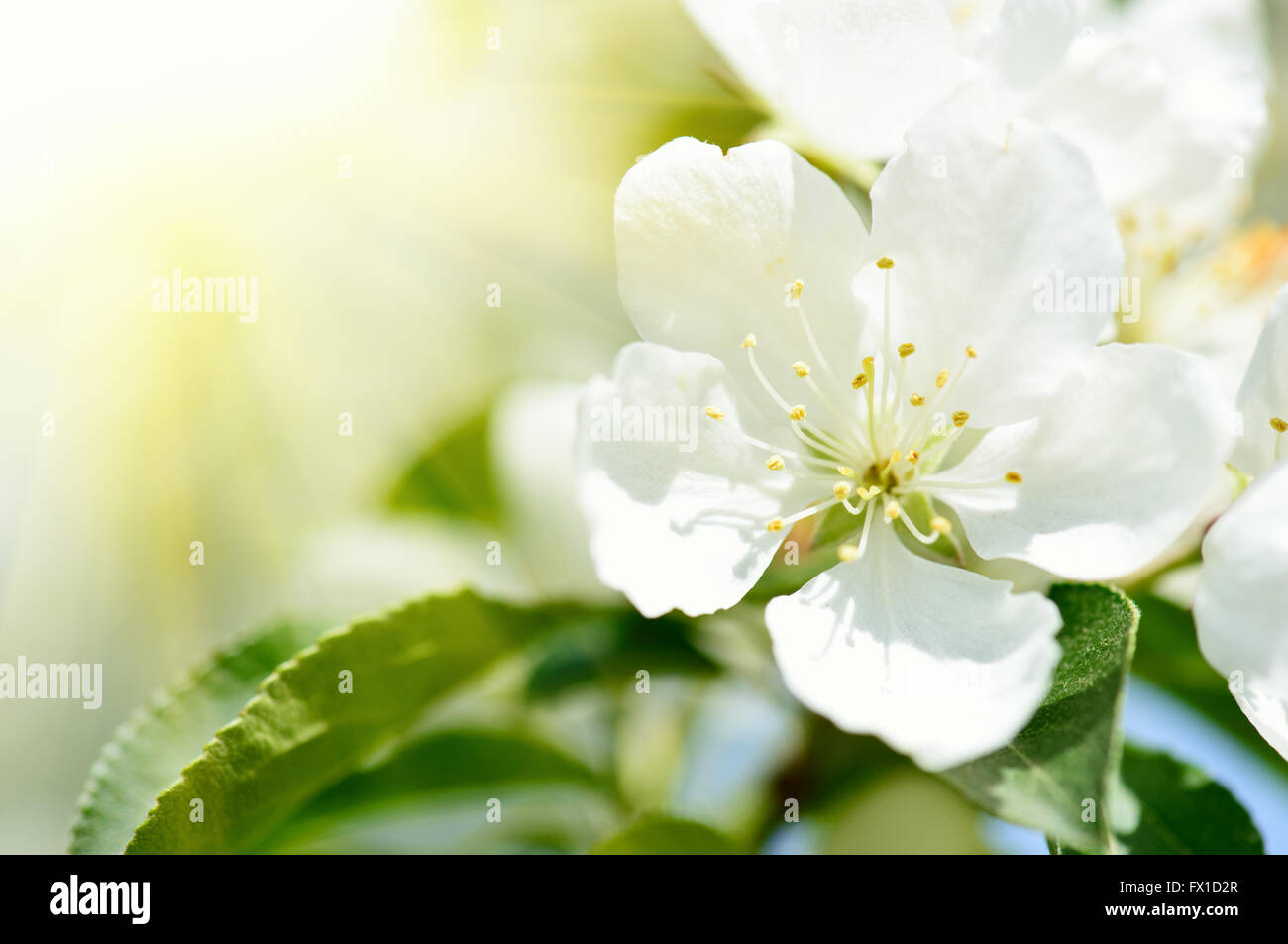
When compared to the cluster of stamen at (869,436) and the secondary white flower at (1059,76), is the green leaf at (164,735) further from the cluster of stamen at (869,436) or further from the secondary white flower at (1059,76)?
the secondary white flower at (1059,76)

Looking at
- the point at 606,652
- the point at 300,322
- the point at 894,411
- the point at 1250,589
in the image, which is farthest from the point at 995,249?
the point at 300,322

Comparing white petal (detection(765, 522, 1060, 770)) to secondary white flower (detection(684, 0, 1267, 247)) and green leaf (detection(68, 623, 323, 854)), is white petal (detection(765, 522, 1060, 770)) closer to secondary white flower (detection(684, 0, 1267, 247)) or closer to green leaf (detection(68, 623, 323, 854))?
secondary white flower (detection(684, 0, 1267, 247))

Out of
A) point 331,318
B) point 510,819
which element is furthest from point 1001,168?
point 331,318

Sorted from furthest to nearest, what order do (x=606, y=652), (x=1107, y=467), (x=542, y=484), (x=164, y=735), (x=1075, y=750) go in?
(x=542, y=484), (x=606, y=652), (x=164, y=735), (x=1107, y=467), (x=1075, y=750)

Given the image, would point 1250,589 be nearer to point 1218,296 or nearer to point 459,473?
point 1218,296

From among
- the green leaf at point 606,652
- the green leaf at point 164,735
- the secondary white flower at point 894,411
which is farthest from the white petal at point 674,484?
the green leaf at point 164,735
